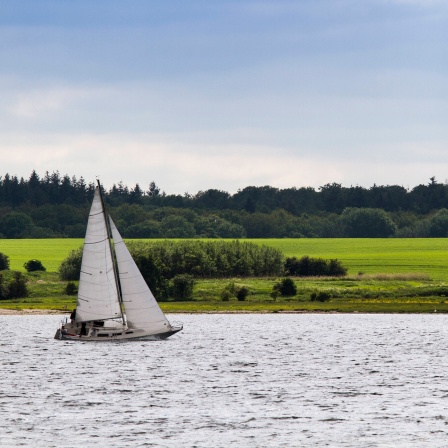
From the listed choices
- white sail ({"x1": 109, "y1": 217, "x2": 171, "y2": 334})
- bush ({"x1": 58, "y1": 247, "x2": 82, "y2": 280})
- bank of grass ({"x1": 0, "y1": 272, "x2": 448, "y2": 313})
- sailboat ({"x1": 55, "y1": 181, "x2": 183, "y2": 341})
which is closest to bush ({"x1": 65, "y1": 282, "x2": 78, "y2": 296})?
bank of grass ({"x1": 0, "y1": 272, "x2": 448, "y2": 313})

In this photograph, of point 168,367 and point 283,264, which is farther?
point 283,264

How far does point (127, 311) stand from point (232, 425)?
3588 centimetres

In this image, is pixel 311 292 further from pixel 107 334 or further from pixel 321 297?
pixel 107 334

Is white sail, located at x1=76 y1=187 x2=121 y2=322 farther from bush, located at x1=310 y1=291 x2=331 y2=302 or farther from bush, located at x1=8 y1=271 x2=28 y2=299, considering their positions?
bush, located at x1=8 y1=271 x2=28 y2=299

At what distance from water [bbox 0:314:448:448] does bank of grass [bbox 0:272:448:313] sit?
23.4m

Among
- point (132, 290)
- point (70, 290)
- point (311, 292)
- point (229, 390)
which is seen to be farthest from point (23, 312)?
point (229, 390)

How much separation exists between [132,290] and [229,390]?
22517 mm

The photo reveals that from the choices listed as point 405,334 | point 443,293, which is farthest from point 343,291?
point 405,334

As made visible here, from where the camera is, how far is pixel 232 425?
52.1m

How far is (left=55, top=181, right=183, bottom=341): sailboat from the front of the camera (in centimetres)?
8588

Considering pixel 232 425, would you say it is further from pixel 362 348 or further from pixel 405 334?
pixel 405 334

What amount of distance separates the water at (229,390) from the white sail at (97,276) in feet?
12.1

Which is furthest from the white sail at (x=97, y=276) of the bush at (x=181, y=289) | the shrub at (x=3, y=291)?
the shrub at (x=3, y=291)

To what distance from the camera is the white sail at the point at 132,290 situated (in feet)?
282
